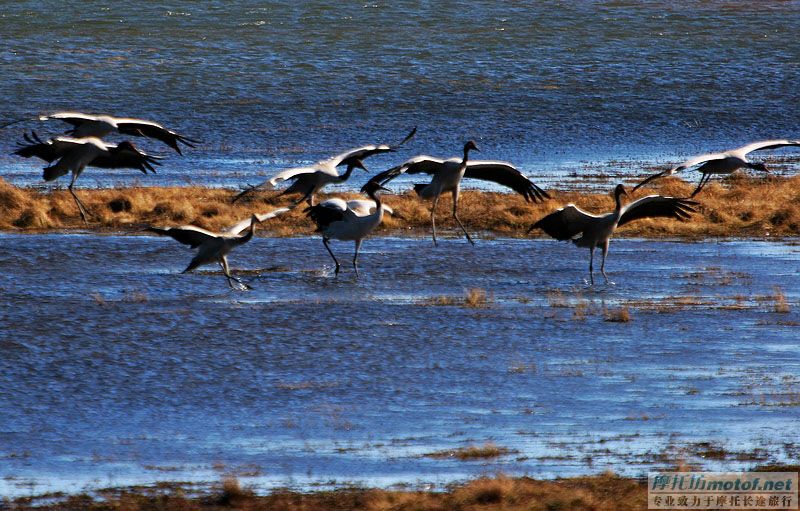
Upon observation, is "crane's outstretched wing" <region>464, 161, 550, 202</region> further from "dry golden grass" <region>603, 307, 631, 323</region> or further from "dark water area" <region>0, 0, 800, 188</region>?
"dark water area" <region>0, 0, 800, 188</region>

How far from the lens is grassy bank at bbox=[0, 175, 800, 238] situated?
16938 mm

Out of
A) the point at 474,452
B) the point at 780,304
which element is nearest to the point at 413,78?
the point at 780,304

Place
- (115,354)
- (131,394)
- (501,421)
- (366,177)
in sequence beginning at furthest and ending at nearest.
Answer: (366,177) → (115,354) → (131,394) → (501,421)

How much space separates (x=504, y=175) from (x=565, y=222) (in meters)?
2.98

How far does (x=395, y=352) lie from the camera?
1042 cm

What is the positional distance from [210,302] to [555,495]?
5993 mm

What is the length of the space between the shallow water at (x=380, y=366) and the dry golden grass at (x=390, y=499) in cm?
26

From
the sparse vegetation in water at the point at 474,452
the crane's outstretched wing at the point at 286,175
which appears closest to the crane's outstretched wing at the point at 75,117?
the crane's outstretched wing at the point at 286,175

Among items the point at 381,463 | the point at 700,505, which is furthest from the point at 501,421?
the point at 700,505

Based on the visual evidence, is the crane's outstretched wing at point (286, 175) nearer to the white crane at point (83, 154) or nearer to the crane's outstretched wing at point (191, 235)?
the crane's outstretched wing at point (191, 235)

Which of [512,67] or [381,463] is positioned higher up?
[381,463]

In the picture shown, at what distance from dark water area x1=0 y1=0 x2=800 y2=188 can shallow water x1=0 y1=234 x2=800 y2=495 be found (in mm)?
7813

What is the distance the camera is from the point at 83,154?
53.1 feet

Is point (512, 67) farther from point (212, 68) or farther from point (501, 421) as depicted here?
point (501, 421)
